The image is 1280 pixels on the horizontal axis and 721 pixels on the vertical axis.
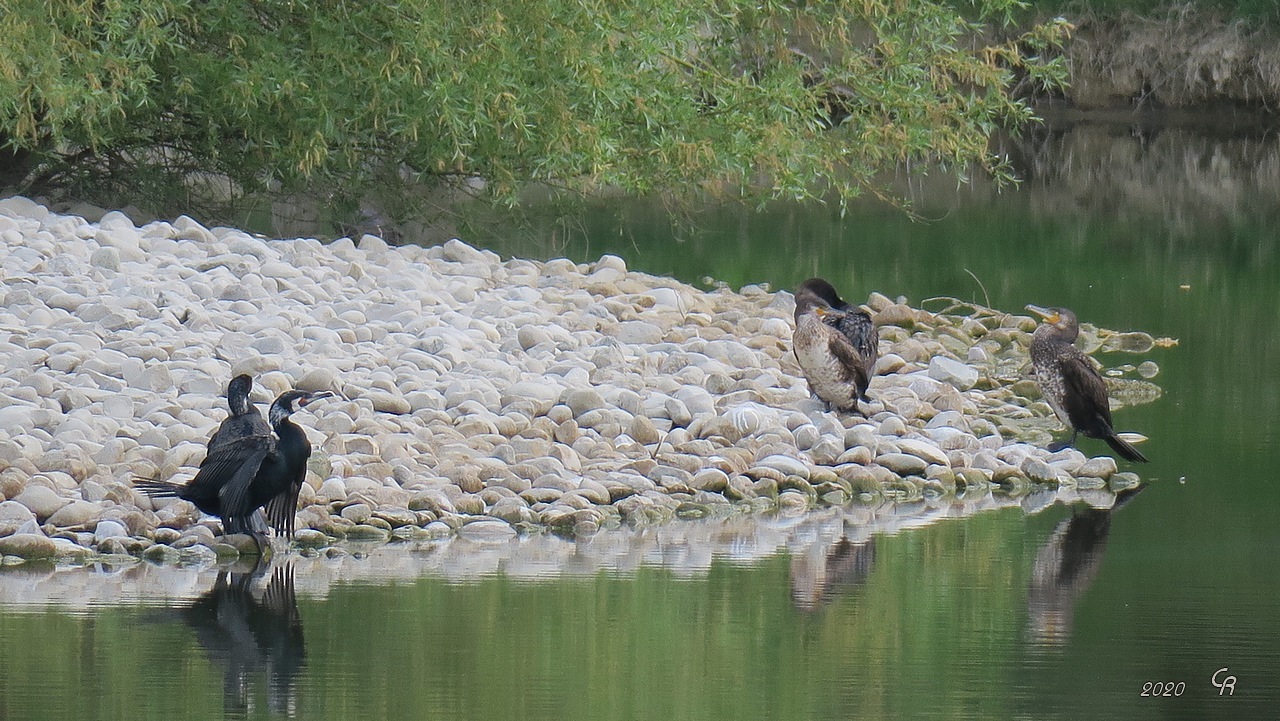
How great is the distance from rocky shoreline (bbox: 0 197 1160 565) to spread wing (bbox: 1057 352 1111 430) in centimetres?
21

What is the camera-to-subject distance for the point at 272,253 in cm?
930

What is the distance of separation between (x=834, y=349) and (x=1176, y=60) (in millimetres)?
24932

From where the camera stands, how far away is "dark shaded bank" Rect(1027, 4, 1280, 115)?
29750 mm

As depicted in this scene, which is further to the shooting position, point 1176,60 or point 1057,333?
point 1176,60

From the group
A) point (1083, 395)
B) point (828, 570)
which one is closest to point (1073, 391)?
point (1083, 395)

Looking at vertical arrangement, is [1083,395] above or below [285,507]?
above

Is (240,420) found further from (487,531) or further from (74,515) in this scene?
(487,531)

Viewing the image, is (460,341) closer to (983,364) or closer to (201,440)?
(201,440)

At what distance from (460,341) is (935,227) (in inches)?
387

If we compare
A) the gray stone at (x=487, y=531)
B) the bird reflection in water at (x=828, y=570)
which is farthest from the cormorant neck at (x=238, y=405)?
the bird reflection in water at (x=828, y=570)

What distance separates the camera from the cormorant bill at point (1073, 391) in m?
7.66

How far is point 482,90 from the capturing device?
379 inches

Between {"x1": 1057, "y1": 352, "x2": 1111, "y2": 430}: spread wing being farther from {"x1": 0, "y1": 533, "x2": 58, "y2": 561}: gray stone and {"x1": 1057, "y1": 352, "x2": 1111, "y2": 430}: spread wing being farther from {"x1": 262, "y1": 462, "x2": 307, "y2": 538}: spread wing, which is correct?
{"x1": 0, "y1": 533, "x2": 58, "y2": 561}: gray stone

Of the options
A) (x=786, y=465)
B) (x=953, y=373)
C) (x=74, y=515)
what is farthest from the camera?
(x=953, y=373)
